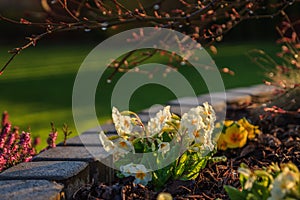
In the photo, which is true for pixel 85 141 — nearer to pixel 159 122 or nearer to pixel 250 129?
pixel 159 122

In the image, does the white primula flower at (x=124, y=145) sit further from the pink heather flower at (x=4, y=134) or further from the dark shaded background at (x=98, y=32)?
the dark shaded background at (x=98, y=32)

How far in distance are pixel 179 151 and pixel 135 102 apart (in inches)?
156

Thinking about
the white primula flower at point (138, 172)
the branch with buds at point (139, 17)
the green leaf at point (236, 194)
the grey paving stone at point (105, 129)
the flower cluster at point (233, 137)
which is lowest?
the green leaf at point (236, 194)

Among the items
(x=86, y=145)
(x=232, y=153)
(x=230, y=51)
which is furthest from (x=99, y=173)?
(x=230, y=51)

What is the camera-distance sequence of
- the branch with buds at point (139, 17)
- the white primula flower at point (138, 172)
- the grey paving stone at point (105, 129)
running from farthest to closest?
the grey paving stone at point (105, 129) < the branch with buds at point (139, 17) < the white primula flower at point (138, 172)

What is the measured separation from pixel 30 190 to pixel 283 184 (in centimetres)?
96

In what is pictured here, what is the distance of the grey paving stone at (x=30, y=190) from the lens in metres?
2.12

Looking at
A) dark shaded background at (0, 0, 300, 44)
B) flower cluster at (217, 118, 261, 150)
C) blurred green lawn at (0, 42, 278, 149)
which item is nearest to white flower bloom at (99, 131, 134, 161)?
flower cluster at (217, 118, 261, 150)

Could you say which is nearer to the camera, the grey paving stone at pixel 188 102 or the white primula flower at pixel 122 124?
the white primula flower at pixel 122 124

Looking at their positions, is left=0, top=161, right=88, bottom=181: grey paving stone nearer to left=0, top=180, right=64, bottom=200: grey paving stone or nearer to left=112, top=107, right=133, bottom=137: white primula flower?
left=0, top=180, right=64, bottom=200: grey paving stone

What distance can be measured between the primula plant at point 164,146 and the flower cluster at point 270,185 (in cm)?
40

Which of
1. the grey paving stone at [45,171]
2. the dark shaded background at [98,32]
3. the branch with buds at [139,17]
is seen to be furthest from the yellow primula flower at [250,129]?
the dark shaded background at [98,32]

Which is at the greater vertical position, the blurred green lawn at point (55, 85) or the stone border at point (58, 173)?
the blurred green lawn at point (55, 85)

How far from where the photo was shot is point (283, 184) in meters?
1.78
